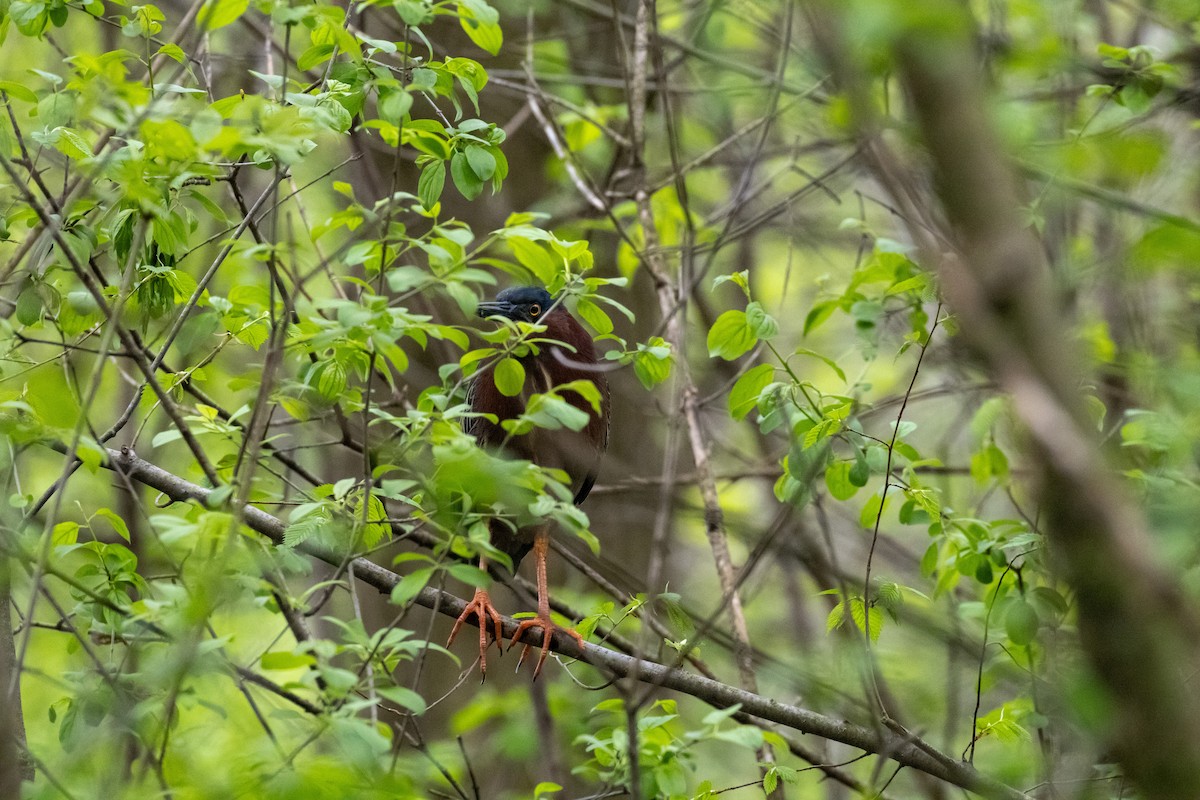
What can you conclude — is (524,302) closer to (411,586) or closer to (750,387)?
(750,387)

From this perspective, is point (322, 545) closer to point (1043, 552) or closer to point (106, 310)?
point (106, 310)

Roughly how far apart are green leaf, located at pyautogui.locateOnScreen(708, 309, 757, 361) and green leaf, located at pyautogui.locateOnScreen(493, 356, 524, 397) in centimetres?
62

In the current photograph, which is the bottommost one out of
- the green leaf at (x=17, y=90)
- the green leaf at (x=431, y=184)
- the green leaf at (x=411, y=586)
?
the green leaf at (x=411, y=586)

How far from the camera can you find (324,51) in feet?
9.21

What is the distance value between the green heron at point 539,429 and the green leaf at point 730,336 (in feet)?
3.16

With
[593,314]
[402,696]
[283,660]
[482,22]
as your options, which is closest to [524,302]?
[593,314]

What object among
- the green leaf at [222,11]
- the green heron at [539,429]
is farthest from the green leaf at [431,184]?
the green heron at [539,429]

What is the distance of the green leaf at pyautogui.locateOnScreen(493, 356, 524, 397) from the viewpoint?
2.74 m

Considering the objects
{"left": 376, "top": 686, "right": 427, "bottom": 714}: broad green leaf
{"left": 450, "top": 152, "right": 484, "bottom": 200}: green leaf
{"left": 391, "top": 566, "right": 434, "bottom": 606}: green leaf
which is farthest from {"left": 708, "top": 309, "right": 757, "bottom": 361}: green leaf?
{"left": 376, "top": 686, "right": 427, "bottom": 714}: broad green leaf

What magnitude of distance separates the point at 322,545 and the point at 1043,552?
195cm

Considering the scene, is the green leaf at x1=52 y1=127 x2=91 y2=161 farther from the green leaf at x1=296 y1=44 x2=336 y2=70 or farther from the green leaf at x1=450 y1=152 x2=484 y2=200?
the green leaf at x1=450 y1=152 x2=484 y2=200

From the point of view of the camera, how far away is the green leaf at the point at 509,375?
2.74 m

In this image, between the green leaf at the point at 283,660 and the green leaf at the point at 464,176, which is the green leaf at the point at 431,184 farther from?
the green leaf at the point at 283,660

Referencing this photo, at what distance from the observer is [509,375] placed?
2.76 m
